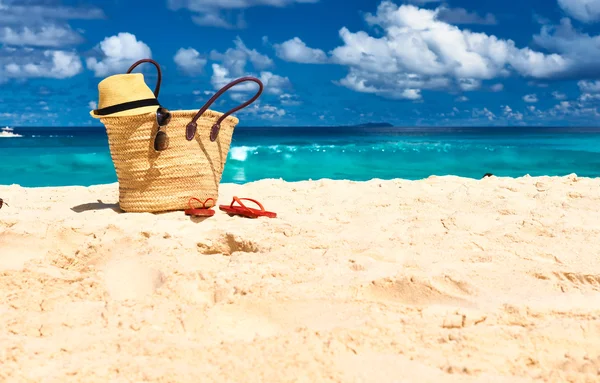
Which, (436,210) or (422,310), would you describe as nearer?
(422,310)

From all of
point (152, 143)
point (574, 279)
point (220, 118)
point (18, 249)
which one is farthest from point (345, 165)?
point (574, 279)

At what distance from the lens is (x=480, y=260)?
2457 millimetres

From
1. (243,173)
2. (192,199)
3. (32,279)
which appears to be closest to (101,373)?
(32,279)

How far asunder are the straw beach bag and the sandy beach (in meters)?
0.18

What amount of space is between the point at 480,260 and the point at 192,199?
1822mm

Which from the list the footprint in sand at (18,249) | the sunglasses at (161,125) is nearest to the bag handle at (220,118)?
the sunglasses at (161,125)

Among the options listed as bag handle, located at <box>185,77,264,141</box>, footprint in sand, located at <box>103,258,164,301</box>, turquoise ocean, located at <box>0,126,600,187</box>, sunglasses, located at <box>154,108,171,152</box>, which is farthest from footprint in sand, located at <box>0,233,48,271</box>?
turquoise ocean, located at <box>0,126,600,187</box>

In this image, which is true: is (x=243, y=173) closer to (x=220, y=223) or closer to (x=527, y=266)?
(x=220, y=223)

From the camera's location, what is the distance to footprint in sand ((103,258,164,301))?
2242 mm

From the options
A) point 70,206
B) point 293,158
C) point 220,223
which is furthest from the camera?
point 293,158

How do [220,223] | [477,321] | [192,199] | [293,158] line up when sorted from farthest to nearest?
[293,158] → [192,199] → [220,223] → [477,321]

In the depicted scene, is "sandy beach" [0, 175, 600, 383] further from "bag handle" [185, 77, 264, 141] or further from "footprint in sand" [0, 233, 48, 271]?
"bag handle" [185, 77, 264, 141]

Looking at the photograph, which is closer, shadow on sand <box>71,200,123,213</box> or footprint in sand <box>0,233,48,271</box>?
footprint in sand <box>0,233,48,271</box>

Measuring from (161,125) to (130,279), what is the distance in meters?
1.29
